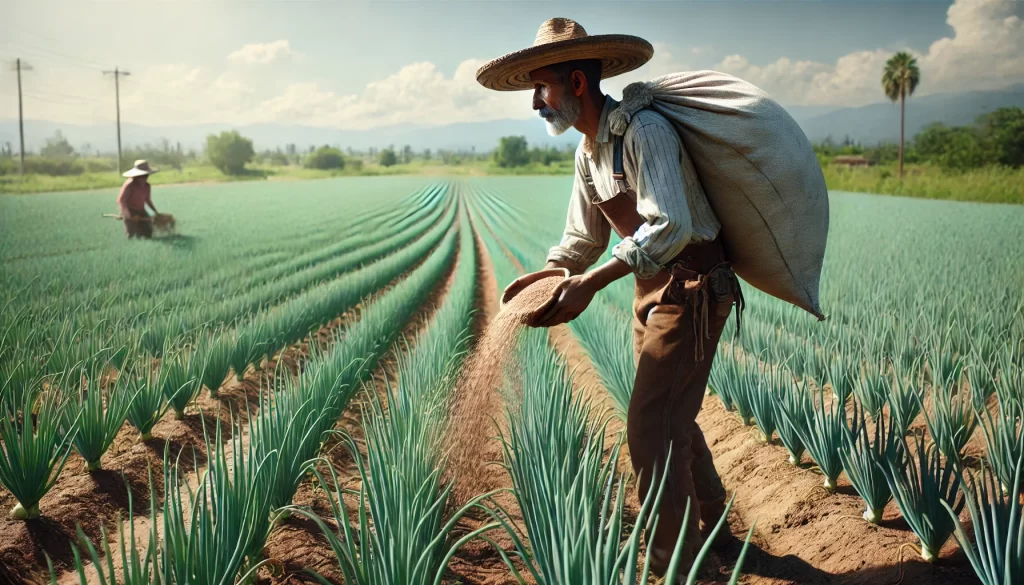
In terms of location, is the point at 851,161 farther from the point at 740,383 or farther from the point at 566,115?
the point at 566,115

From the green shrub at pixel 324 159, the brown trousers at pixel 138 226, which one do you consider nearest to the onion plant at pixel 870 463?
the brown trousers at pixel 138 226

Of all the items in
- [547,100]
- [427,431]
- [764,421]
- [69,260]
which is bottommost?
[764,421]

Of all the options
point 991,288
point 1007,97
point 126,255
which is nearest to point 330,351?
point 991,288

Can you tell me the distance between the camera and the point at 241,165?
663 inches

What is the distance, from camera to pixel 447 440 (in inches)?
92.1

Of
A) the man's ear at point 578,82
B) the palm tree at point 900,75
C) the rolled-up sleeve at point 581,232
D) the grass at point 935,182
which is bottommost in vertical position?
the rolled-up sleeve at point 581,232

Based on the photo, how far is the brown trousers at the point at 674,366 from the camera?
1873 mm

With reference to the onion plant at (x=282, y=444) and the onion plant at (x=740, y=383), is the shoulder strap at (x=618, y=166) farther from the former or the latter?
the onion plant at (x=740, y=383)

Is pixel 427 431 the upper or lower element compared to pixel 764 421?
upper

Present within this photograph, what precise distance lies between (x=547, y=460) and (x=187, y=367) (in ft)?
6.60

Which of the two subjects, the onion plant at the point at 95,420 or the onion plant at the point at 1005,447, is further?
the onion plant at the point at 95,420

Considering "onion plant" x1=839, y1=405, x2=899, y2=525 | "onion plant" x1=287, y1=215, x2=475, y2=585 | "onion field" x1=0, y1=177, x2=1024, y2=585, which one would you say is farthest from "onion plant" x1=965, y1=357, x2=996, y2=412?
"onion plant" x1=287, y1=215, x2=475, y2=585

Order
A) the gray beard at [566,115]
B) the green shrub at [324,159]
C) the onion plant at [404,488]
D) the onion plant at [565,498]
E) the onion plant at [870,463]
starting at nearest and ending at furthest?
1. the onion plant at [565,498]
2. the onion plant at [404,488]
3. the gray beard at [566,115]
4. the onion plant at [870,463]
5. the green shrub at [324,159]

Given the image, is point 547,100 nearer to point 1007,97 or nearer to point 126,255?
point 126,255
